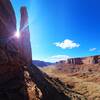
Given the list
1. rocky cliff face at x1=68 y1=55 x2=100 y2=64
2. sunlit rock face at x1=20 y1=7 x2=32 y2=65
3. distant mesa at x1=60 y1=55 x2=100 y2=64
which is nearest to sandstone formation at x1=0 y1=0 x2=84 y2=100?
sunlit rock face at x1=20 y1=7 x2=32 y2=65

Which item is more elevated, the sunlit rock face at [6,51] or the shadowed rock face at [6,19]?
the shadowed rock face at [6,19]

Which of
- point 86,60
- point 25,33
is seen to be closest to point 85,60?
point 86,60

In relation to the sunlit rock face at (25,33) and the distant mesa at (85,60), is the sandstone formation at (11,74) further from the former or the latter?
the distant mesa at (85,60)

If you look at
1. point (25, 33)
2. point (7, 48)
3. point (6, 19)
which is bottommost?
point (7, 48)

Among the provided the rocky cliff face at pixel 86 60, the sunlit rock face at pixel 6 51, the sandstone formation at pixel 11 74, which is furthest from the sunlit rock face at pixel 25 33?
the rocky cliff face at pixel 86 60

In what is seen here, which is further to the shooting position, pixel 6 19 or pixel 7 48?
pixel 6 19

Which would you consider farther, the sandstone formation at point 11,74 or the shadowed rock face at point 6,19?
the shadowed rock face at point 6,19

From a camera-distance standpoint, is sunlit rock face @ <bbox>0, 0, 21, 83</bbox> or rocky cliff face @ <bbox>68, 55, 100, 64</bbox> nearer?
sunlit rock face @ <bbox>0, 0, 21, 83</bbox>

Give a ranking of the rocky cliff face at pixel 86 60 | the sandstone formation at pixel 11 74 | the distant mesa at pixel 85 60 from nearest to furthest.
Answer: the sandstone formation at pixel 11 74, the rocky cliff face at pixel 86 60, the distant mesa at pixel 85 60

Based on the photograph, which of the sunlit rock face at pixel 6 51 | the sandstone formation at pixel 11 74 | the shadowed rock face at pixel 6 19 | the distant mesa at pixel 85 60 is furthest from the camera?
the distant mesa at pixel 85 60

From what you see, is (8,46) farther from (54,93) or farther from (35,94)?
(54,93)

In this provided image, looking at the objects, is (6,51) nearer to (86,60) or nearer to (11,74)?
(11,74)

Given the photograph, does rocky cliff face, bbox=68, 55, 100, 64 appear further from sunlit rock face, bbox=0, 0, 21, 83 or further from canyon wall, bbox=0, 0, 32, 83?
sunlit rock face, bbox=0, 0, 21, 83

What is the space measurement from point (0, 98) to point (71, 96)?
49.7ft
